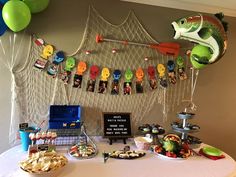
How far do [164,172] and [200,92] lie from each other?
0.97 metres

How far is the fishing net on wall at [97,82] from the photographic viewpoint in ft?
4.69

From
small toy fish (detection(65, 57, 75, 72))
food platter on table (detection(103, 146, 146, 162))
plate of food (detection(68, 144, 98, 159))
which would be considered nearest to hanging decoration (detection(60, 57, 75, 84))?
small toy fish (detection(65, 57, 75, 72))

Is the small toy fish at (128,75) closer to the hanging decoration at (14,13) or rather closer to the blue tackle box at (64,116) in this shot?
the blue tackle box at (64,116)

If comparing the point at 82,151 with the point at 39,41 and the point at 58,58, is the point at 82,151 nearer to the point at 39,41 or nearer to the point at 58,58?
the point at 58,58

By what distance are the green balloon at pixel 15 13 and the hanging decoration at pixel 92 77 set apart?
55 cm

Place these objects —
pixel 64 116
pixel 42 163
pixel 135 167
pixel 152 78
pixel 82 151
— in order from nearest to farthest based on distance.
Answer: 1. pixel 42 163
2. pixel 135 167
3. pixel 82 151
4. pixel 64 116
5. pixel 152 78

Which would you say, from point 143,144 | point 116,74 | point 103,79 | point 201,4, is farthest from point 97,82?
point 201,4

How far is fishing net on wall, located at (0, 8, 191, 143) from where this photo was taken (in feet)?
4.69

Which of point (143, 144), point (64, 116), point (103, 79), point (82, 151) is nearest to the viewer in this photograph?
point (82, 151)

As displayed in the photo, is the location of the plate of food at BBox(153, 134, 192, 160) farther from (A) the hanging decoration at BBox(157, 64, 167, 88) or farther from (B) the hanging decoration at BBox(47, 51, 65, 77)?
(B) the hanging decoration at BBox(47, 51, 65, 77)

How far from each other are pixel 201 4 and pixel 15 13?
4.70ft

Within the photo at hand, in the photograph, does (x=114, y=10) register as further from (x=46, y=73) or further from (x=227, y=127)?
(x=227, y=127)

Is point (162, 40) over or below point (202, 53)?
over

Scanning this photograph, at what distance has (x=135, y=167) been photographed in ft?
3.70
